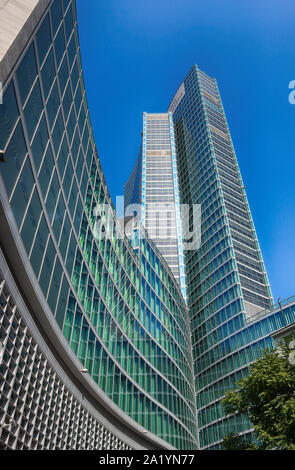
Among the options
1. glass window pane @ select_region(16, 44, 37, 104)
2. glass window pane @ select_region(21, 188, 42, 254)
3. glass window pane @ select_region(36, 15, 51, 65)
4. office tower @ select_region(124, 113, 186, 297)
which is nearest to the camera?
glass window pane @ select_region(16, 44, 37, 104)

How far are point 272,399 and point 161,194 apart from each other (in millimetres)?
95236

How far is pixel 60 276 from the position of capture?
828 inches

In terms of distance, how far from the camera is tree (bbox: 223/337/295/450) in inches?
666

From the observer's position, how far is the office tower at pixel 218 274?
62.8 meters

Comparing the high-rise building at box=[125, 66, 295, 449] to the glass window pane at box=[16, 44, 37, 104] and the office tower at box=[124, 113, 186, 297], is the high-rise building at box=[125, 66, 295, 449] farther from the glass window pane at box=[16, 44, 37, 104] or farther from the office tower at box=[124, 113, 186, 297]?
the glass window pane at box=[16, 44, 37, 104]

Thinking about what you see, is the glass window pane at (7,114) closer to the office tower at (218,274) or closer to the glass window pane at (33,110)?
the glass window pane at (33,110)

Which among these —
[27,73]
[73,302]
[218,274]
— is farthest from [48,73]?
[218,274]

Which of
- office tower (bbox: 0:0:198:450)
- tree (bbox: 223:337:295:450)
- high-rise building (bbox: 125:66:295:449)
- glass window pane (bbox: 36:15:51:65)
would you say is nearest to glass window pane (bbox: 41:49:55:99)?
office tower (bbox: 0:0:198:450)

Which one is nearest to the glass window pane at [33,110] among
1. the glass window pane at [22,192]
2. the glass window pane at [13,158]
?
the glass window pane at [13,158]

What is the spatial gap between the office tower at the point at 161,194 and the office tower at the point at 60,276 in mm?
59224

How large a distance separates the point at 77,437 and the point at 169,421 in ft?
68.8

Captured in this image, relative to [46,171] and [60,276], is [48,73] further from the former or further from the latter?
[60,276]

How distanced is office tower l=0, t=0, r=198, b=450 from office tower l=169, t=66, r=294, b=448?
26529 mm
